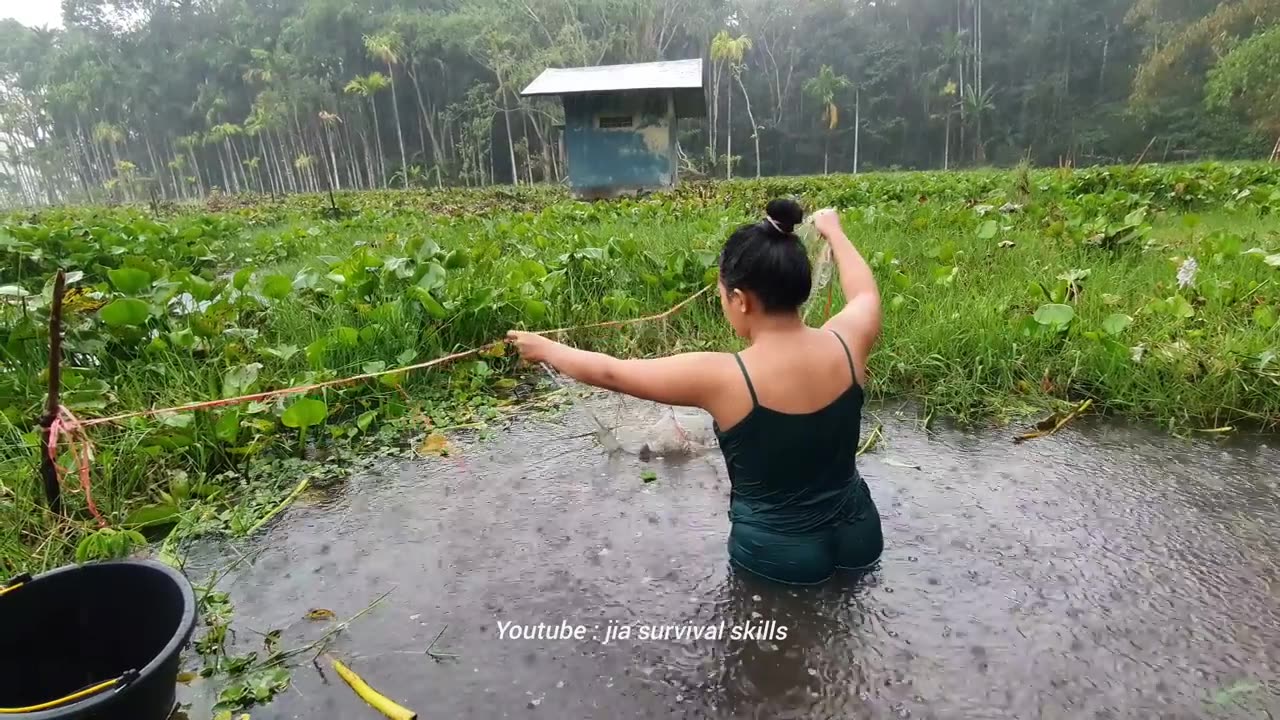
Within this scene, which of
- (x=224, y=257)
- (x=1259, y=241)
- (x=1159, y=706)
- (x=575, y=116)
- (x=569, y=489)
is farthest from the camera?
(x=575, y=116)

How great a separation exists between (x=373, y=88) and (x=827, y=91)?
77.8 ft

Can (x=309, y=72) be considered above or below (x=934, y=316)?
above

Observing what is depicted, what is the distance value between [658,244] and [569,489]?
3.07m

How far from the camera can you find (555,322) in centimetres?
409

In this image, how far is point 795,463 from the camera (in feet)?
5.83

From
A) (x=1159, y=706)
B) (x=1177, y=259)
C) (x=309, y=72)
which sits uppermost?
(x=309, y=72)

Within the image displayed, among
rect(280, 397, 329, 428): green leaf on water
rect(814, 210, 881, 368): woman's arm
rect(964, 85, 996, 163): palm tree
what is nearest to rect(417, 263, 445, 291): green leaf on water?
rect(280, 397, 329, 428): green leaf on water

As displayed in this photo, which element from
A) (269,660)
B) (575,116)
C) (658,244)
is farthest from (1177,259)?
(575,116)

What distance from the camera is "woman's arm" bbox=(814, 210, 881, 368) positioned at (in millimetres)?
1899

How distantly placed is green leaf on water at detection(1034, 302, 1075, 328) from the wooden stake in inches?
140

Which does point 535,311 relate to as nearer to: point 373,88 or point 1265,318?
point 1265,318

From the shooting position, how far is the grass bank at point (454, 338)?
2633 millimetres

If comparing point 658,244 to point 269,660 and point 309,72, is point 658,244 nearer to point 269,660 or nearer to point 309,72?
point 269,660

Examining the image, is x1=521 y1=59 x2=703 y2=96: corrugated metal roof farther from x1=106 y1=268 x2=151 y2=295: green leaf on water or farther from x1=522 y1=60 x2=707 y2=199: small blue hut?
x1=106 y1=268 x2=151 y2=295: green leaf on water
